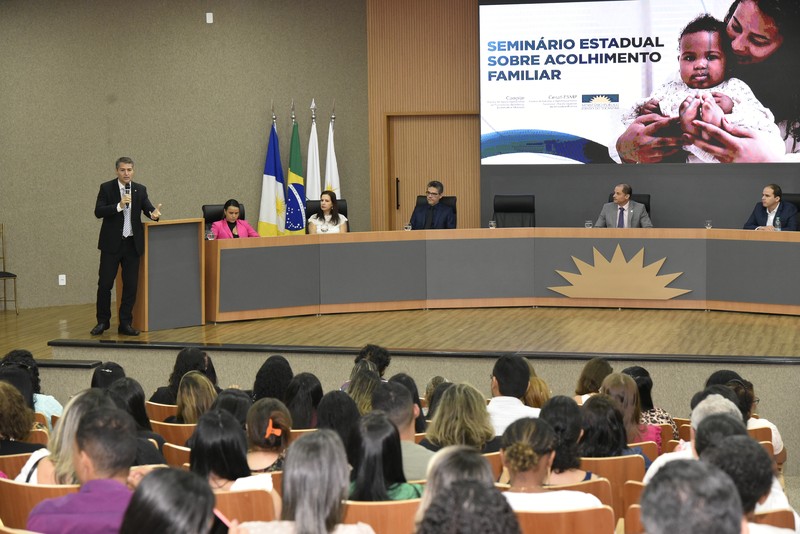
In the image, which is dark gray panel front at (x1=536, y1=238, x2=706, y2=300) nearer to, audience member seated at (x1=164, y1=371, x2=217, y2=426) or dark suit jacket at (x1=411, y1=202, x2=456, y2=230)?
dark suit jacket at (x1=411, y1=202, x2=456, y2=230)

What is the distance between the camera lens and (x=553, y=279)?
1058 centimetres

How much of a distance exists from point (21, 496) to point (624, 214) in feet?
26.6

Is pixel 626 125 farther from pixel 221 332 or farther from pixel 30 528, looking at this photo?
pixel 30 528

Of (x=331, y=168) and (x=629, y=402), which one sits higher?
(x=331, y=168)

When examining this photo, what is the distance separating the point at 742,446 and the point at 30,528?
1884 mm

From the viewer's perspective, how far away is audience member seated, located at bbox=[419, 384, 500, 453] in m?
4.20

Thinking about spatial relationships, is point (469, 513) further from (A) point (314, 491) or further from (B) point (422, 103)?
(B) point (422, 103)

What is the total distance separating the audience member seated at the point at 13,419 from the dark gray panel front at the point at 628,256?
6951 millimetres

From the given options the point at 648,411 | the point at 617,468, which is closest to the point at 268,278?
the point at 648,411

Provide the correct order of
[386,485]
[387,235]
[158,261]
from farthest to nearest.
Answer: [387,235], [158,261], [386,485]

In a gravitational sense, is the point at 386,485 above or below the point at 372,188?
below

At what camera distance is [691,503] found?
6.86 ft

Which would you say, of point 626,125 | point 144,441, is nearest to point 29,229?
point 626,125

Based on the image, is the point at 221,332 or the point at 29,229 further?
the point at 29,229
